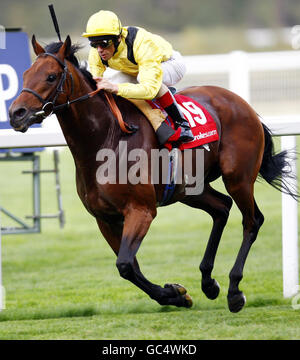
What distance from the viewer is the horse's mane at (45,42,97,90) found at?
4.13 metres

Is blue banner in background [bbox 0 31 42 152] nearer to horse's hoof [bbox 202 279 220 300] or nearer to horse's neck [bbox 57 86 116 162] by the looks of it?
horse's neck [bbox 57 86 116 162]

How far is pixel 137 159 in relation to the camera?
14.3ft

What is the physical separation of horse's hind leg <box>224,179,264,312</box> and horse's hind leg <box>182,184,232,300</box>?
0.57ft

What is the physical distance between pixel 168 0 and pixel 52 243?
73.9 feet

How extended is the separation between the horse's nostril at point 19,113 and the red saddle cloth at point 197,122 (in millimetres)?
1068

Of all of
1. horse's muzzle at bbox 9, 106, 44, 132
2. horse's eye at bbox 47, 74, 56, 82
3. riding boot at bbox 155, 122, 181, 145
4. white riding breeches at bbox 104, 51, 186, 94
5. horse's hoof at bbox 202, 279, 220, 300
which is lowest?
horse's hoof at bbox 202, 279, 220, 300

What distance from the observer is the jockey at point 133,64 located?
167 inches

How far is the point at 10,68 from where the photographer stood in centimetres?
575

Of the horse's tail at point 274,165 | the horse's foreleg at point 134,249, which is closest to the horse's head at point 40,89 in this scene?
the horse's foreleg at point 134,249

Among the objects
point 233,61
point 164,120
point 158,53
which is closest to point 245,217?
point 164,120

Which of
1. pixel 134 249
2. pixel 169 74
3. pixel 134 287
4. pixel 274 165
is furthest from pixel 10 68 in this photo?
pixel 134 249

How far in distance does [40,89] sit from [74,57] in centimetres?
40

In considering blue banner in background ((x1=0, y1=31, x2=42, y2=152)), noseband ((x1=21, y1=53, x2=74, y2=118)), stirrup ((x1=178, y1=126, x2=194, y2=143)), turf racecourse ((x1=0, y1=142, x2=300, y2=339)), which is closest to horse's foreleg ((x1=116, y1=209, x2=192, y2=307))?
turf racecourse ((x1=0, y1=142, x2=300, y2=339))

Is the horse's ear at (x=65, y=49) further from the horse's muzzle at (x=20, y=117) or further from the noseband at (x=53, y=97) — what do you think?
the horse's muzzle at (x=20, y=117)
